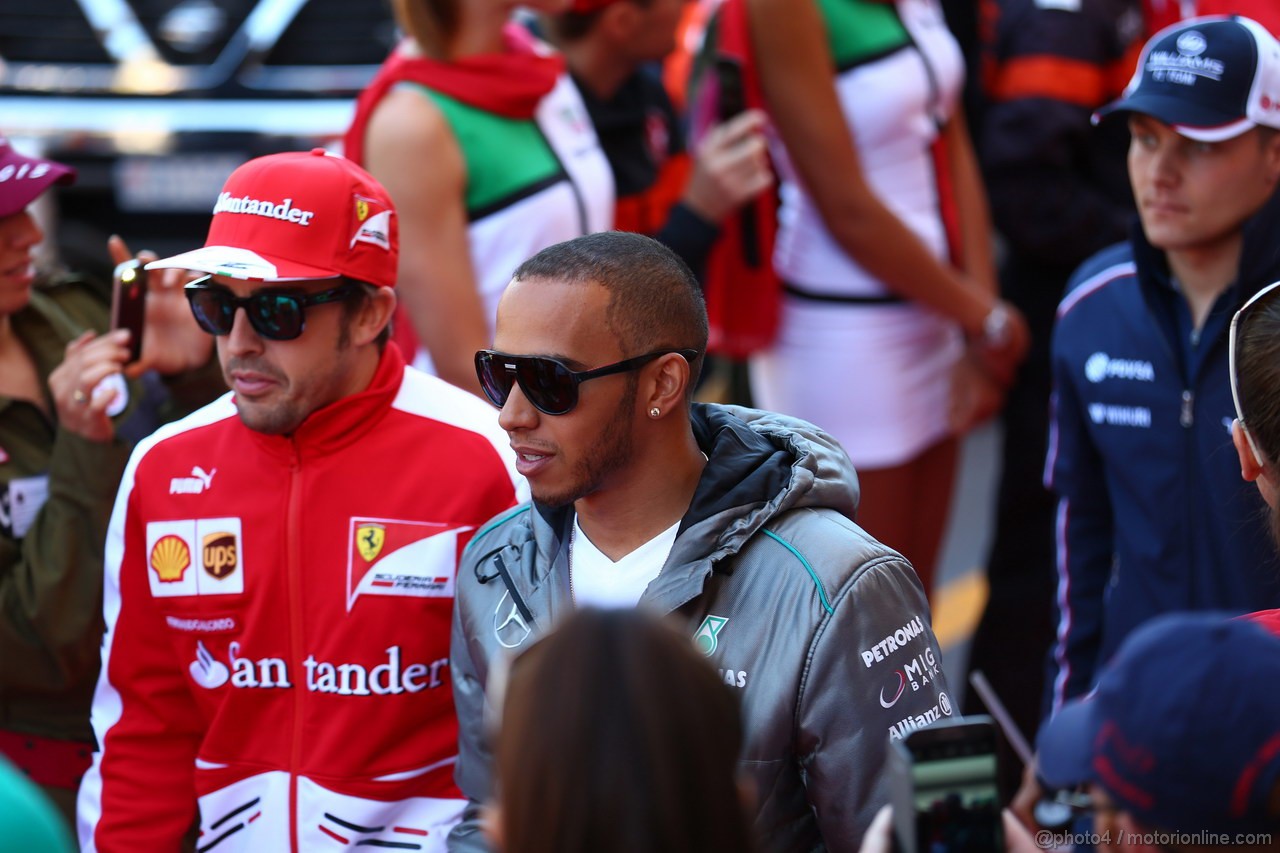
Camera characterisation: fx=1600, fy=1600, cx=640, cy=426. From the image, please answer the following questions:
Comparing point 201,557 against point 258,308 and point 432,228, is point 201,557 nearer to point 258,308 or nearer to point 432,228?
point 258,308

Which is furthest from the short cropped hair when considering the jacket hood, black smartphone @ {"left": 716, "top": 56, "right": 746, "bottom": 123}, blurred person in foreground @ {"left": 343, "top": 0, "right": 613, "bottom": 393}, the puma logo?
black smartphone @ {"left": 716, "top": 56, "right": 746, "bottom": 123}

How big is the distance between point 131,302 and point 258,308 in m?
0.52

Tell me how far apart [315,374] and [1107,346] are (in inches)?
67.9

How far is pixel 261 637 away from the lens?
307cm

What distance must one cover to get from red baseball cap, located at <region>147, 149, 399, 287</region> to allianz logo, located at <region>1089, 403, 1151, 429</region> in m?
1.58

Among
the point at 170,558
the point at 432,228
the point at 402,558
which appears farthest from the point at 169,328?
the point at 402,558

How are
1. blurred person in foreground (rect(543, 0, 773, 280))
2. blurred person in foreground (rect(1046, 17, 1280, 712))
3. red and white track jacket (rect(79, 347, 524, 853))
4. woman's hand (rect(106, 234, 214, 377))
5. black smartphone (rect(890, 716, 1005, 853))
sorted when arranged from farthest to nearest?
blurred person in foreground (rect(543, 0, 773, 280)) → woman's hand (rect(106, 234, 214, 377)) → blurred person in foreground (rect(1046, 17, 1280, 712)) → red and white track jacket (rect(79, 347, 524, 853)) → black smartphone (rect(890, 716, 1005, 853))

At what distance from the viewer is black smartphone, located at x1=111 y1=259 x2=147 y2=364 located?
344 centimetres

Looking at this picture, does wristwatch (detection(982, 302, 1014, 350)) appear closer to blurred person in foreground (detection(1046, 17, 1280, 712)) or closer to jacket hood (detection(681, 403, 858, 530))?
blurred person in foreground (detection(1046, 17, 1280, 712))

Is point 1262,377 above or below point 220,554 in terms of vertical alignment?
above

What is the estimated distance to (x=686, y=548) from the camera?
8.59 ft

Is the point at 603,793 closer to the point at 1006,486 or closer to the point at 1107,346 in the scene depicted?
the point at 1107,346

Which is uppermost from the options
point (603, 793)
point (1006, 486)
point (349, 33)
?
point (603, 793)

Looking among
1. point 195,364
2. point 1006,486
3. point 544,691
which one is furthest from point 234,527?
point 1006,486
